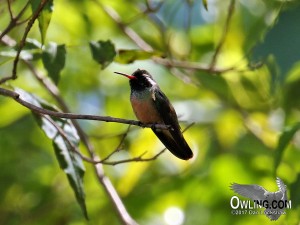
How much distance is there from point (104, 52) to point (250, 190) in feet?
3.44

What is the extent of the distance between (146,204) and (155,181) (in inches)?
7.4

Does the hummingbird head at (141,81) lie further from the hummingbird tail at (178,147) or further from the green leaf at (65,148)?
the green leaf at (65,148)

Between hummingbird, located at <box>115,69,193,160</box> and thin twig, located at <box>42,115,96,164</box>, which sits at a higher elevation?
hummingbird, located at <box>115,69,193,160</box>

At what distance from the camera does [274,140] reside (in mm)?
3807

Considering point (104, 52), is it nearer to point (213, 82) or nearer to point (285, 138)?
point (285, 138)

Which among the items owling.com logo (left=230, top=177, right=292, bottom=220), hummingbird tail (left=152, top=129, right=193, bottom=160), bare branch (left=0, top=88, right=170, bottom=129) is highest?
hummingbird tail (left=152, top=129, right=193, bottom=160)

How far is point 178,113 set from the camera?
3.90 metres

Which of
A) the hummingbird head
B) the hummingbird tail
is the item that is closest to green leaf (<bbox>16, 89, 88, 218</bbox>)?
the hummingbird tail

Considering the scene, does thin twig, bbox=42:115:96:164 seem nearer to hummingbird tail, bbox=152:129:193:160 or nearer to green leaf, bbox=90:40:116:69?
green leaf, bbox=90:40:116:69

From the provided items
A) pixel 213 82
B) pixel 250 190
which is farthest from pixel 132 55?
pixel 213 82

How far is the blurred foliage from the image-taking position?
3521mm

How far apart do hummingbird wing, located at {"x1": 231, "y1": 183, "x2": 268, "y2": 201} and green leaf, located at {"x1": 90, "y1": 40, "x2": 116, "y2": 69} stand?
999 millimetres

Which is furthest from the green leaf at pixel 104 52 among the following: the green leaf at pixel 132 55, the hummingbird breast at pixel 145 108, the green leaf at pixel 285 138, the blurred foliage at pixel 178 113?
the green leaf at pixel 285 138

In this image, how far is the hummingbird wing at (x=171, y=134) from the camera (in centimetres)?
284
